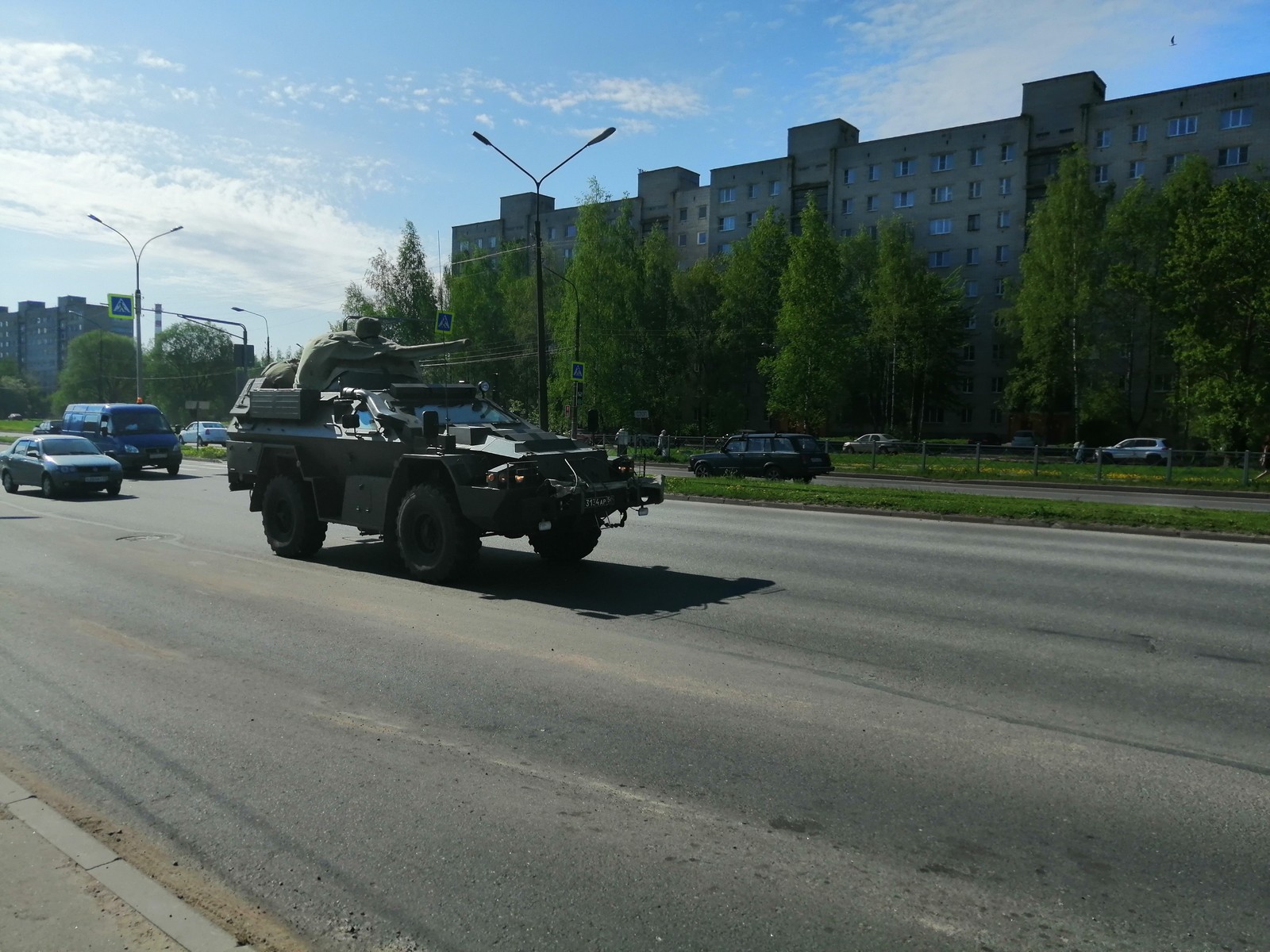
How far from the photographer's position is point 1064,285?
51938mm

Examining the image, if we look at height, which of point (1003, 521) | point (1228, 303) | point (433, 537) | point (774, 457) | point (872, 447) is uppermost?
point (1228, 303)

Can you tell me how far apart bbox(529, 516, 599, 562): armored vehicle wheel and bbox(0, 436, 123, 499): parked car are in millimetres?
13901

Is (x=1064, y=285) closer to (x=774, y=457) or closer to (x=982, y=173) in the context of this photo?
(x=982, y=173)

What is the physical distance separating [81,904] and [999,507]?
657 inches

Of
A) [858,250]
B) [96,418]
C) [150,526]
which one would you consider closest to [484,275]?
[858,250]

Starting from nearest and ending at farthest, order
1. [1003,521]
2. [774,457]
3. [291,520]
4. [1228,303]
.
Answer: [291,520], [1003,521], [774,457], [1228,303]

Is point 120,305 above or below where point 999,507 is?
above

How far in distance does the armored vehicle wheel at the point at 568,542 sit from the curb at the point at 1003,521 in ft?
26.6

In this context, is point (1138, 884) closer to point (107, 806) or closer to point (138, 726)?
point (107, 806)

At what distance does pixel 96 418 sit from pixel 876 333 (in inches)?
1843

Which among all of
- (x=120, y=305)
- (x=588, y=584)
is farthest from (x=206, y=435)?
(x=588, y=584)

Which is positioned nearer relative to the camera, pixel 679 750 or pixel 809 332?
pixel 679 750

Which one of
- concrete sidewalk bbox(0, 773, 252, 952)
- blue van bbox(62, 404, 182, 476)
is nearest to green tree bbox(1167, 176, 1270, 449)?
blue van bbox(62, 404, 182, 476)

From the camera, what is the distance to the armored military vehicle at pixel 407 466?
9.59 m
